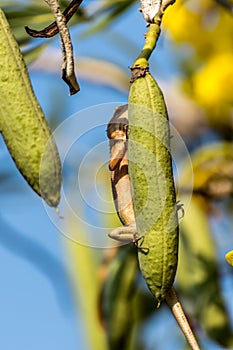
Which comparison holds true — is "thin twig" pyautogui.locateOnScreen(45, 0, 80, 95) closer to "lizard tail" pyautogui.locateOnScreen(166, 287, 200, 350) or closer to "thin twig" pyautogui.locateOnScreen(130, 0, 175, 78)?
"thin twig" pyautogui.locateOnScreen(130, 0, 175, 78)

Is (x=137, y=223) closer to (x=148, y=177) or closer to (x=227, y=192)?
(x=148, y=177)

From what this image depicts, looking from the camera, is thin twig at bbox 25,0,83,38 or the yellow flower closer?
thin twig at bbox 25,0,83,38

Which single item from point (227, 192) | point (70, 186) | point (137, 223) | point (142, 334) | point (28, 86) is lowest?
point (142, 334)

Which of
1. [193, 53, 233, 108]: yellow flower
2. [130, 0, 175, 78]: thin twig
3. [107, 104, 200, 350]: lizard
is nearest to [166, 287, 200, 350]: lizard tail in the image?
[107, 104, 200, 350]: lizard

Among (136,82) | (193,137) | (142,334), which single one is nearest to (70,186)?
(142,334)

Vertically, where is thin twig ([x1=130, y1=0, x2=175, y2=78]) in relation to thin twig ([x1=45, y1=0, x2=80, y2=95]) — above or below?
below

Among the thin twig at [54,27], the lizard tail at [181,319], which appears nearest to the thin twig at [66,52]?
the thin twig at [54,27]

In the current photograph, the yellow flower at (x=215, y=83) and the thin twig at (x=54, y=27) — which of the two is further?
the yellow flower at (x=215, y=83)

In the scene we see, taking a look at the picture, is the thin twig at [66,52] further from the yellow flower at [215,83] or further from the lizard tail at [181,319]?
the yellow flower at [215,83]
